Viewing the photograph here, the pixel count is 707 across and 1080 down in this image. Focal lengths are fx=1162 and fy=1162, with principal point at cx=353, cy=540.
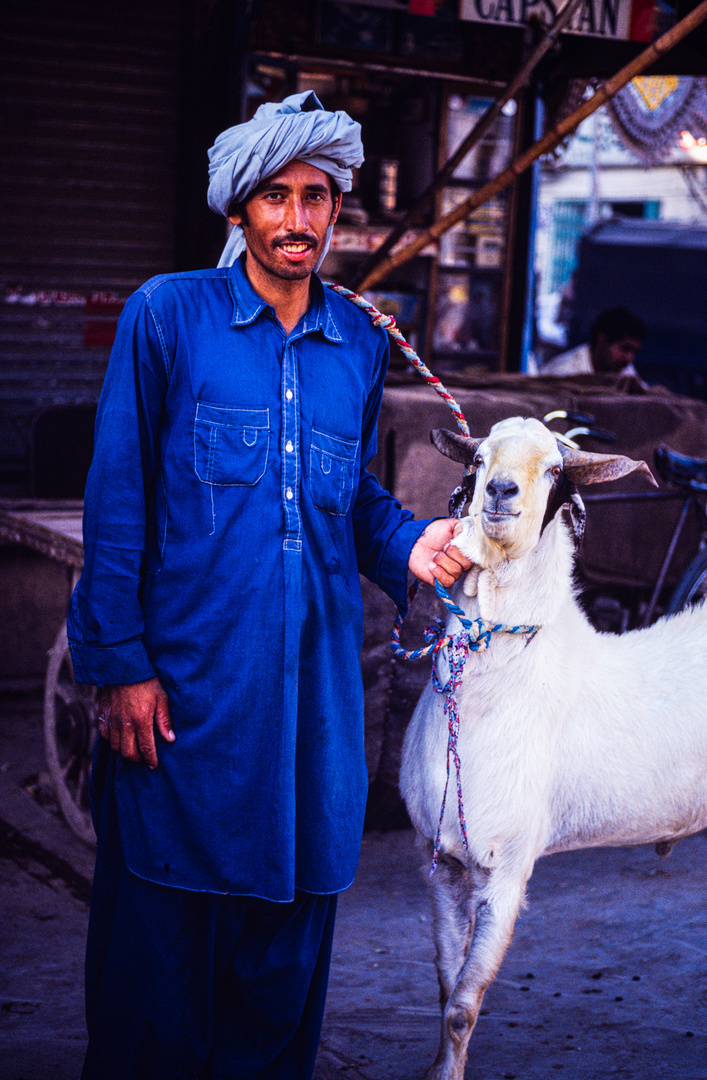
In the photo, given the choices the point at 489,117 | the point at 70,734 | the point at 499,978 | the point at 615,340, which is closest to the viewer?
the point at 499,978

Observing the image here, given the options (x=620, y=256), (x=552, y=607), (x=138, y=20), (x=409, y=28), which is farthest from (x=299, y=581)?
(x=620, y=256)

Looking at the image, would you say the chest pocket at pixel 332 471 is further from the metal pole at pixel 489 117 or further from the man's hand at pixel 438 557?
the metal pole at pixel 489 117

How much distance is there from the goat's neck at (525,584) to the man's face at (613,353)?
5.56m

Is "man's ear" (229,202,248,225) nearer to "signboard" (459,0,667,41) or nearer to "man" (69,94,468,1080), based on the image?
"man" (69,94,468,1080)

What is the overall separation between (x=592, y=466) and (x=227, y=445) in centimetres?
105

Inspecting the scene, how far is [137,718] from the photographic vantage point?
2.34m

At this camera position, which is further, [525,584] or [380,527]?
[525,584]

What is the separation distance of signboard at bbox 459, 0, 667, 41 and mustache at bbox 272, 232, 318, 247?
433 cm

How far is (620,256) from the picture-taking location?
17.4 m

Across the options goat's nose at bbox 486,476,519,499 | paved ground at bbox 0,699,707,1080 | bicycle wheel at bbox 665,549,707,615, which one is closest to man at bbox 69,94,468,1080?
goat's nose at bbox 486,476,519,499

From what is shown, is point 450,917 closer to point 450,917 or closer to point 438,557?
point 450,917

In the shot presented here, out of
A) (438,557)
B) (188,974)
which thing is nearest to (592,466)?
(438,557)

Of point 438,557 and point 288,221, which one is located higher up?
point 288,221

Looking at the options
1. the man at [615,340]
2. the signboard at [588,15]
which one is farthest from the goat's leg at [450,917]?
the man at [615,340]
